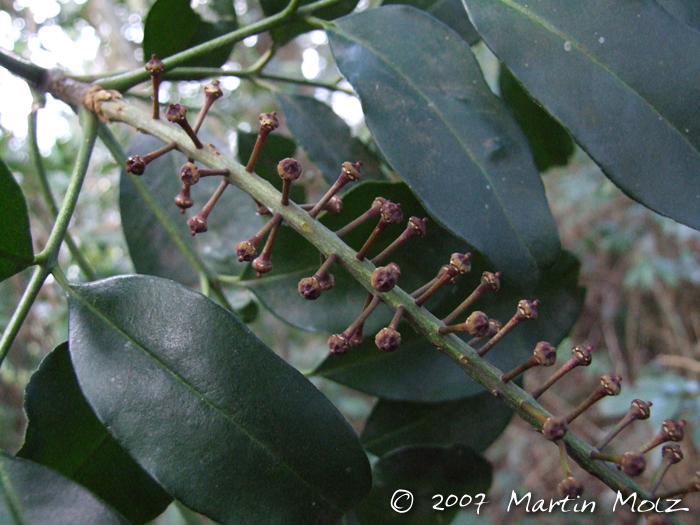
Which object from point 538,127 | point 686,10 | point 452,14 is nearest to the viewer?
point 686,10

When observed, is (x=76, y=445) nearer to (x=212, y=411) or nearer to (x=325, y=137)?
(x=212, y=411)

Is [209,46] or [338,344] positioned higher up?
[209,46]

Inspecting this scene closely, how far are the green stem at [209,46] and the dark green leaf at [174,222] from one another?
18cm

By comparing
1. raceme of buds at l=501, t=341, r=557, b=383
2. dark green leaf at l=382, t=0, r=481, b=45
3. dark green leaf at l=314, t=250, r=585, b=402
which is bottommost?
dark green leaf at l=314, t=250, r=585, b=402

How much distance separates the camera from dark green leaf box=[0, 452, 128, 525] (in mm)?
483

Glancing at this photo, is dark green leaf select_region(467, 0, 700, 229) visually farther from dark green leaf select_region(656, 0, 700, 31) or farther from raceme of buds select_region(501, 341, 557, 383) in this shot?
raceme of buds select_region(501, 341, 557, 383)

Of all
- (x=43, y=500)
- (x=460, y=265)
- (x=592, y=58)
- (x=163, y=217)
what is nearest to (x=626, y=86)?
(x=592, y=58)

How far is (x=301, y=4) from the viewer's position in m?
0.73

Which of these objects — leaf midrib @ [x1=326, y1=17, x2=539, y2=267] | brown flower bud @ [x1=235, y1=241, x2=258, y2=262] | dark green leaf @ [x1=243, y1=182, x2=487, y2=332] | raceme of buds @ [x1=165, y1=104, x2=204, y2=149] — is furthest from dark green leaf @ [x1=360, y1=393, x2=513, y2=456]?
raceme of buds @ [x1=165, y1=104, x2=204, y2=149]

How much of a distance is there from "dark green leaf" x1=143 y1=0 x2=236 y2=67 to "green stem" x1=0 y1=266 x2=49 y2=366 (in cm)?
34

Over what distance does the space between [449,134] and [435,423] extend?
44 cm

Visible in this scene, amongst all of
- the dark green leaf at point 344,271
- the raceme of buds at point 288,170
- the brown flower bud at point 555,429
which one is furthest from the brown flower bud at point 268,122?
the brown flower bud at point 555,429

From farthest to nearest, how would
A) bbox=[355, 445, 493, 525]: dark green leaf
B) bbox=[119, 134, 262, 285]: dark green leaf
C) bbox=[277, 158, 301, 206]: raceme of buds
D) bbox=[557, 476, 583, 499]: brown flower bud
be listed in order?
bbox=[119, 134, 262, 285]: dark green leaf → bbox=[355, 445, 493, 525]: dark green leaf → bbox=[277, 158, 301, 206]: raceme of buds → bbox=[557, 476, 583, 499]: brown flower bud

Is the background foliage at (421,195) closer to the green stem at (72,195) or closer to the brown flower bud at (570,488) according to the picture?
the green stem at (72,195)
